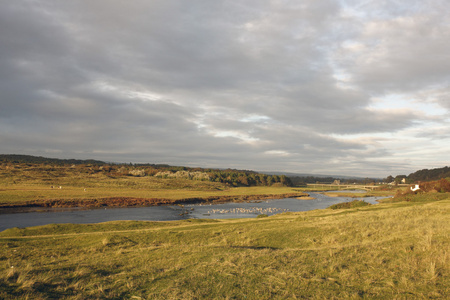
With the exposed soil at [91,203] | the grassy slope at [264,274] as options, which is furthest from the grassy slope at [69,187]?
the grassy slope at [264,274]

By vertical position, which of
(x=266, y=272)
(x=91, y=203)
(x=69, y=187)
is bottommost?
(x=91, y=203)

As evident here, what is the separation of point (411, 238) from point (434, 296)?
6720mm

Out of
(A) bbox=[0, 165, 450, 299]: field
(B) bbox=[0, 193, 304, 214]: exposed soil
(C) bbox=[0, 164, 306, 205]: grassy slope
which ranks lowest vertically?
(B) bbox=[0, 193, 304, 214]: exposed soil

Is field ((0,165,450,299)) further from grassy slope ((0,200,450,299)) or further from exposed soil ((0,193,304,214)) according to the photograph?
exposed soil ((0,193,304,214))

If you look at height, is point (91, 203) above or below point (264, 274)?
below

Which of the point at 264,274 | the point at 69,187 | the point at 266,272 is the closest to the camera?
the point at 264,274

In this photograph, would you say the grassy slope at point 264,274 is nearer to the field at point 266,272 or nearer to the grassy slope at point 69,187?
the field at point 266,272

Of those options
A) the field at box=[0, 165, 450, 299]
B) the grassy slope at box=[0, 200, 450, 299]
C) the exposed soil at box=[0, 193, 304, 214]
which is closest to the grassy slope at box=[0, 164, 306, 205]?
the exposed soil at box=[0, 193, 304, 214]

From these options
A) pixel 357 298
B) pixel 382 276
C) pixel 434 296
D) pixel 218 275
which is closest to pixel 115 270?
pixel 218 275

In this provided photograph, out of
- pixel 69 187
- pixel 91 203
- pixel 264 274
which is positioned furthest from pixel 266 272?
pixel 69 187

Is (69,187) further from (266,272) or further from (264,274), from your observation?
(264,274)

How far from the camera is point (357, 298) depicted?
20.7 feet

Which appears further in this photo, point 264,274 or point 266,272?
point 266,272

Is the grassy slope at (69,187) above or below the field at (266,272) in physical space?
below
